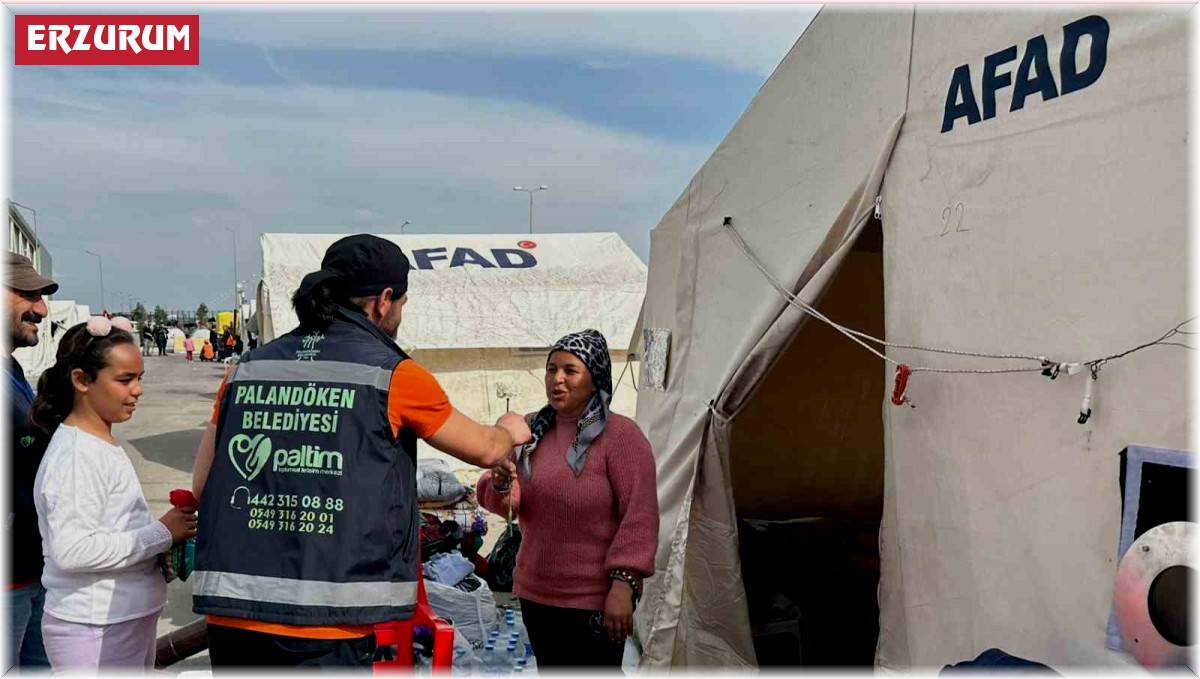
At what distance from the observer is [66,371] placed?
2.72 meters

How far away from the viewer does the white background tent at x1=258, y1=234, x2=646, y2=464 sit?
10.7m

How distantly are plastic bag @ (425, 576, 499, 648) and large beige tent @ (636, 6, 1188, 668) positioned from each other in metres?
1.28

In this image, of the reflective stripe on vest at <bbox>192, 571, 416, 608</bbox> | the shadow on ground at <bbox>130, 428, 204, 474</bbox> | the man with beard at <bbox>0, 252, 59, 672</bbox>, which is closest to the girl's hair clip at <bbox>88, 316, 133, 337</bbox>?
the man with beard at <bbox>0, 252, 59, 672</bbox>

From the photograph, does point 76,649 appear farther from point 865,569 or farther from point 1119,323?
point 865,569

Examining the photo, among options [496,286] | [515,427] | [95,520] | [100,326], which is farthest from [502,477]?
[496,286]

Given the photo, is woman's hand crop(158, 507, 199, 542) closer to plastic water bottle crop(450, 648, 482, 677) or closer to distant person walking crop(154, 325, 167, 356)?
plastic water bottle crop(450, 648, 482, 677)

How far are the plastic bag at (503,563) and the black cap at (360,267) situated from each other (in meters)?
4.05

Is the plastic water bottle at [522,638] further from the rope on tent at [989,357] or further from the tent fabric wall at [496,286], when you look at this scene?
the tent fabric wall at [496,286]

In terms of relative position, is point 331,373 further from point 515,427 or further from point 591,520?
point 591,520

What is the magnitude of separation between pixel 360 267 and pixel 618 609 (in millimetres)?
1395

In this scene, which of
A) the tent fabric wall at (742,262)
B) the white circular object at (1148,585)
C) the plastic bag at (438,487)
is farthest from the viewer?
the plastic bag at (438,487)

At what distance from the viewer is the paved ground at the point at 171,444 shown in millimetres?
5910

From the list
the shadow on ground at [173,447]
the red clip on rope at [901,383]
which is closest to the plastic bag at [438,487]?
the shadow on ground at [173,447]

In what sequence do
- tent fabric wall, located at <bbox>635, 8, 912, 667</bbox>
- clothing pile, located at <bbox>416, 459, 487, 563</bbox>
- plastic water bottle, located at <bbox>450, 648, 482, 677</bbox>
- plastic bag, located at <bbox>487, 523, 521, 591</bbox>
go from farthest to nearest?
clothing pile, located at <bbox>416, 459, 487, 563</bbox> → plastic bag, located at <bbox>487, 523, 521, 591</bbox> → plastic water bottle, located at <bbox>450, 648, 482, 677</bbox> → tent fabric wall, located at <bbox>635, 8, 912, 667</bbox>
